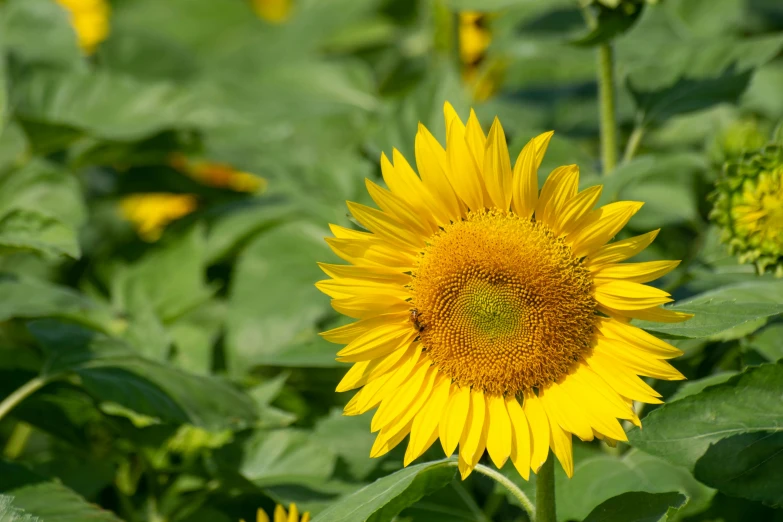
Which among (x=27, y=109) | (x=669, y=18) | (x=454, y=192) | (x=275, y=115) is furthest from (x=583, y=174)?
(x=27, y=109)

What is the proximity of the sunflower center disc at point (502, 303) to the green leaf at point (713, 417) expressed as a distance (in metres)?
0.13

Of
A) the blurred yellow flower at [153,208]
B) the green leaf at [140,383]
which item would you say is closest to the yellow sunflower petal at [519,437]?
the green leaf at [140,383]

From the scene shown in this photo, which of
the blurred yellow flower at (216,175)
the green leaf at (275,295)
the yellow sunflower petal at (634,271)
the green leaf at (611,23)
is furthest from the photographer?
the blurred yellow flower at (216,175)

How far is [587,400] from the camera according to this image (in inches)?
38.7

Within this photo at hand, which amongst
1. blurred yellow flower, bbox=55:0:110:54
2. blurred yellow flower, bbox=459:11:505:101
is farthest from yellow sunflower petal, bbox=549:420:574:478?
blurred yellow flower, bbox=55:0:110:54

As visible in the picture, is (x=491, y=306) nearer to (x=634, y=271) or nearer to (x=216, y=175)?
(x=634, y=271)

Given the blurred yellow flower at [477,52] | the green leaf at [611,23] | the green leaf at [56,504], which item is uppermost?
the green leaf at [611,23]

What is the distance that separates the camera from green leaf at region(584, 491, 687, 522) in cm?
98

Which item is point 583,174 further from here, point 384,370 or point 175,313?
point 175,313

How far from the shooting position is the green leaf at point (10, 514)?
1.02 meters

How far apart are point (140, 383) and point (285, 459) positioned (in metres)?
0.25

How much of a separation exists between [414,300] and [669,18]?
1277mm

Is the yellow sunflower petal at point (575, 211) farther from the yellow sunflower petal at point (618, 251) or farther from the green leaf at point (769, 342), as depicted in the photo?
the green leaf at point (769, 342)

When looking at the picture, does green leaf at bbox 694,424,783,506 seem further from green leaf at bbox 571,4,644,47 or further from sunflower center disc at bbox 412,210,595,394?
green leaf at bbox 571,4,644,47
